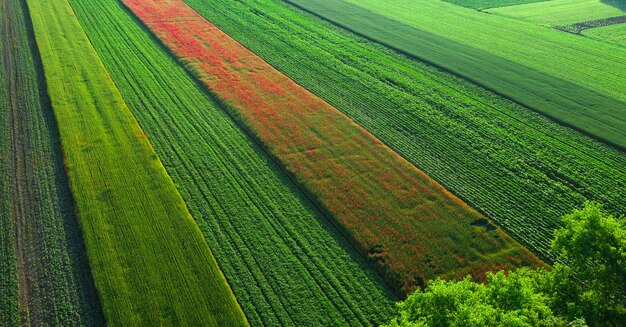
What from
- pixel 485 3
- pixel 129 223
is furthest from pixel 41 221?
pixel 485 3

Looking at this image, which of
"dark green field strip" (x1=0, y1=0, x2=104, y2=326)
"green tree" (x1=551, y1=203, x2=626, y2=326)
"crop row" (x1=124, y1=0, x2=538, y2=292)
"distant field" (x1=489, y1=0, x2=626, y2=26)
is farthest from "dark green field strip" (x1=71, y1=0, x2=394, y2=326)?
"distant field" (x1=489, y1=0, x2=626, y2=26)

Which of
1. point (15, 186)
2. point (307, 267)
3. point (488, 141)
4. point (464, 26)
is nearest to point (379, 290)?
point (307, 267)

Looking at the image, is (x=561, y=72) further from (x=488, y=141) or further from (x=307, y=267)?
(x=307, y=267)

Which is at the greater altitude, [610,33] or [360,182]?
[610,33]

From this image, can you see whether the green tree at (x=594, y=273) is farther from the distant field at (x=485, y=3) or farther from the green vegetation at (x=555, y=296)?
the distant field at (x=485, y=3)

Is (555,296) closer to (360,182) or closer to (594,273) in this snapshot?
(594,273)

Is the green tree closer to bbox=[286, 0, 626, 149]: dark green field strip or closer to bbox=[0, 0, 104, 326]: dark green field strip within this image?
bbox=[0, 0, 104, 326]: dark green field strip
